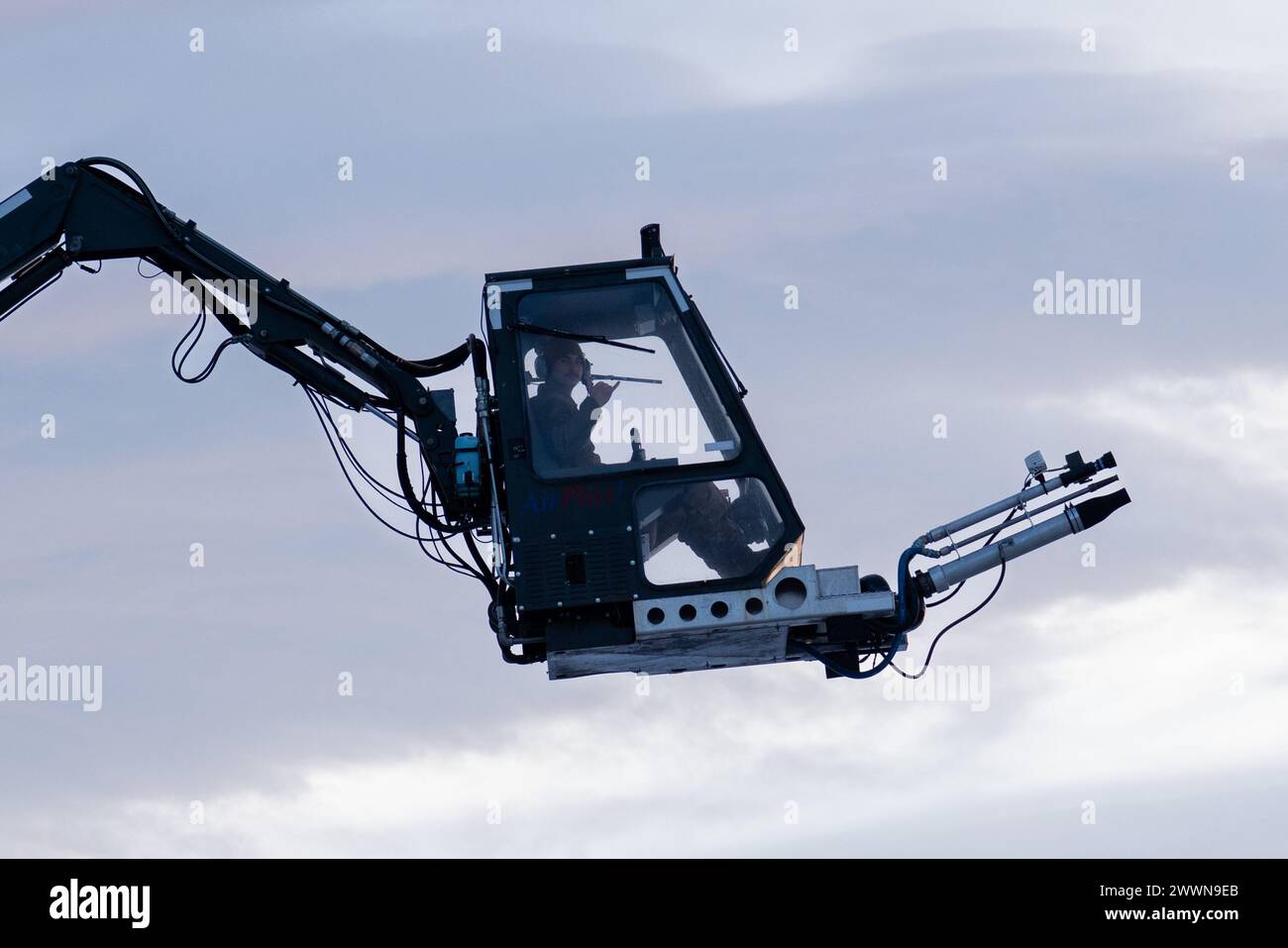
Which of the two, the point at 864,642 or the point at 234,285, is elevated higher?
the point at 234,285

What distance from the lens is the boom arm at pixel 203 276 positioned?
18.3 metres

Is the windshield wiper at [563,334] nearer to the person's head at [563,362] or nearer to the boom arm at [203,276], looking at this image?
the person's head at [563,362]

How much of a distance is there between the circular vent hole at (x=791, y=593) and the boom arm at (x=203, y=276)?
10.7 ft

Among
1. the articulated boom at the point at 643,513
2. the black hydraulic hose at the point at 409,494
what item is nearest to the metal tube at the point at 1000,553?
the articulated boom at the point at 643,513

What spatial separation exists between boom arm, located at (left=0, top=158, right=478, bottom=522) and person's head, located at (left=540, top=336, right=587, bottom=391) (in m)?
1.56

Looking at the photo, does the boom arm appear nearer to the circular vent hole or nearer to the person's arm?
the person's arm

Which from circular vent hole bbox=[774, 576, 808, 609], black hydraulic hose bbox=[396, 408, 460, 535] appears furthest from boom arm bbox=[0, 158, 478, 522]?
circular vent hole bbox=[774, 576, 808, 609]

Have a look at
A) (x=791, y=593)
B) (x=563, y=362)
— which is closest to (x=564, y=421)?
(x=563, y=362)

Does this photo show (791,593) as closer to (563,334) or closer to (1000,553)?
(1000,553)

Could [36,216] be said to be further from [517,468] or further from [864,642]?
[864,642]

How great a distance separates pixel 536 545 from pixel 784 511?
1.94 meters

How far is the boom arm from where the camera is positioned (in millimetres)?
18344

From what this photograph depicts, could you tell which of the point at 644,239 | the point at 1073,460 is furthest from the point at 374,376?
the point at 1073,460

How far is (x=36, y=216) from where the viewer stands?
18.4 meters
